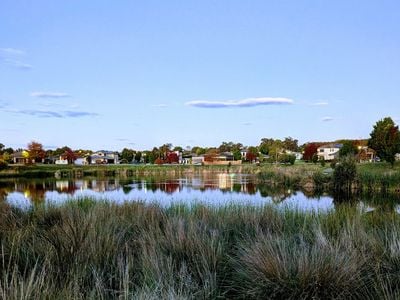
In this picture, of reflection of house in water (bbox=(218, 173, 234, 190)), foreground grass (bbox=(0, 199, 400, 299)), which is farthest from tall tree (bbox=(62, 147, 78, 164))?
foreground grass (bbox=(0, 199, 400, 299))

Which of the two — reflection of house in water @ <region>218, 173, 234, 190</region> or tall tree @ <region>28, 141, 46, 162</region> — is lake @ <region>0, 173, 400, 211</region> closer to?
reflection of house in water @ <region>218, 173, 234, 190</region>

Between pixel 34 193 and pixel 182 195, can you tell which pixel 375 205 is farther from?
pixel 34 193

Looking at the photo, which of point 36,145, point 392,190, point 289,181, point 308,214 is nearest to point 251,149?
point 36,145

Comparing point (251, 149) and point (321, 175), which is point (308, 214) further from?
point (251, 149)

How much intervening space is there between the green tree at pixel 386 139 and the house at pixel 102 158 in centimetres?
9622

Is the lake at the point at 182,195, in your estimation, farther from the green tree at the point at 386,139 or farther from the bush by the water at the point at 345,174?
the green tree at the point at 386,139

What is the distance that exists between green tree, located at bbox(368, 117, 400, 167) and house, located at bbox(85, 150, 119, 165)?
9622cm

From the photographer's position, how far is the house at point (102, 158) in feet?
424

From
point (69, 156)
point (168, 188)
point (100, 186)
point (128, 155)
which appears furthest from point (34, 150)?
point (168, 188)

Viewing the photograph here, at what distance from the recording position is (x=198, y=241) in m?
→ 5.18

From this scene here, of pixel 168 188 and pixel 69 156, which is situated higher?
pixel 69 156

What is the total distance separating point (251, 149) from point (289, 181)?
8320 cm

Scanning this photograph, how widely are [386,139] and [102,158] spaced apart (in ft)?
335

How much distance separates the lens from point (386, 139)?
4244cm
